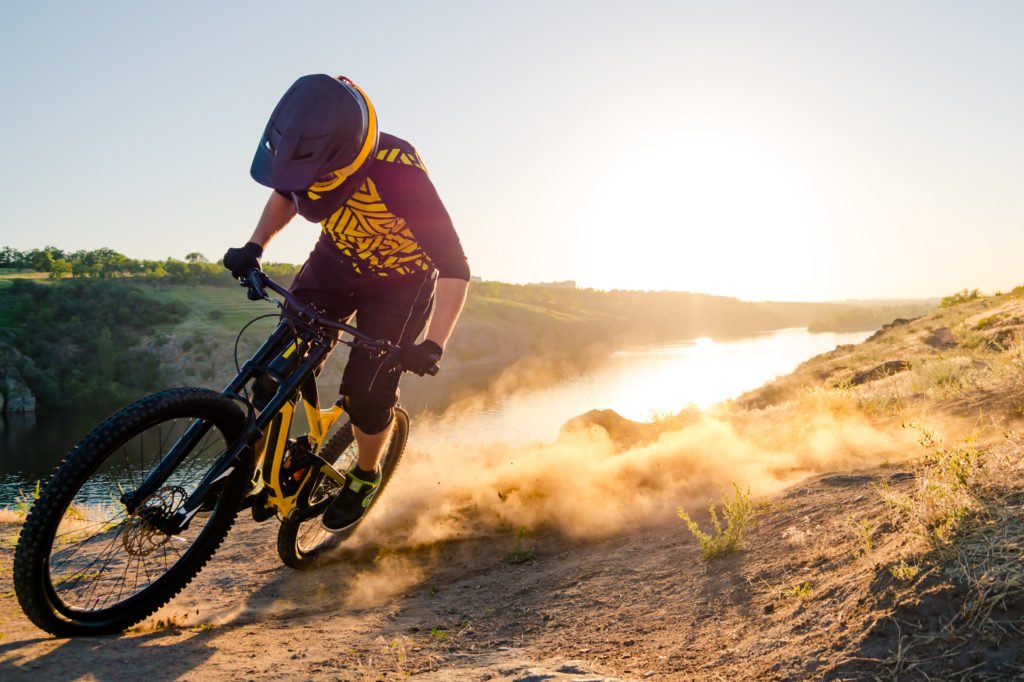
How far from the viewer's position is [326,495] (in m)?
4.61

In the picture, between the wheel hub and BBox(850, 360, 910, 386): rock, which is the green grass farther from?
the wheel hub

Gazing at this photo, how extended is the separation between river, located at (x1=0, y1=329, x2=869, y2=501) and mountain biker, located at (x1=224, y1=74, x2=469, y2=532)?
26784 millimetres

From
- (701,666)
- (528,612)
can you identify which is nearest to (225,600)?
(528,612)

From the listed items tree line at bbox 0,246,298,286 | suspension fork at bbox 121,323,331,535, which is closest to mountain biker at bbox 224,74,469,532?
suspension fork at bbox 121,323,331,535

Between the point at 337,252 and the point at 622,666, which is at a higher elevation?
the point at 337,252

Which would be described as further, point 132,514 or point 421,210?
point 421,210

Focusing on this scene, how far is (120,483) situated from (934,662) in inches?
154

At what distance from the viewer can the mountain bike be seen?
2.88 metres

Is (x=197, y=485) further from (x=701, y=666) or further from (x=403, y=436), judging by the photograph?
(x=701, y=666)

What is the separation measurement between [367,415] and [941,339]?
19.5 m

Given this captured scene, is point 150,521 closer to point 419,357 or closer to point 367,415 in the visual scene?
point 367,415

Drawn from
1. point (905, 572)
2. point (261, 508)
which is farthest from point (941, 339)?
point (261, 508)

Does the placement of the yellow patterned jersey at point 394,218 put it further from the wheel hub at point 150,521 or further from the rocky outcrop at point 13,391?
the rocky outcrop at point 13,391

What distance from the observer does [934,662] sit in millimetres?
2279
